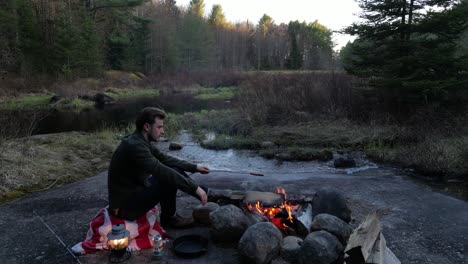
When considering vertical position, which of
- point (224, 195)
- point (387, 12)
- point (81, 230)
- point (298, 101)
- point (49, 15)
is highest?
point (49, 15)

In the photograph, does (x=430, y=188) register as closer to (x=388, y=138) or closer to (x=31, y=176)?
(x=388, y=138)

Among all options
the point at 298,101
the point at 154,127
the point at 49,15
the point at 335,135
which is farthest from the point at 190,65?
the point at 154,127

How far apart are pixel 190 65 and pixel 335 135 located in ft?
133

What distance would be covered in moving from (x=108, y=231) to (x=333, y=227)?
2.45 meters

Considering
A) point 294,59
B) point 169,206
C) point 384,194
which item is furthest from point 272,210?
point 294,59

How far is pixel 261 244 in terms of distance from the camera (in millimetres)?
3688

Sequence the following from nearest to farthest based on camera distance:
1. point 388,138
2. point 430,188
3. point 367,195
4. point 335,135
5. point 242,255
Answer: point 242,255 < point 367,195 < point 430,188 < point 388,138 < point 335,135

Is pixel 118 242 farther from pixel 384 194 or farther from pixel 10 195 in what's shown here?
pixel 384 194

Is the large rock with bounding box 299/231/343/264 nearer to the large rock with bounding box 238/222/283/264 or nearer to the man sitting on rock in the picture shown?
the large rock with bounding box 238/222/283/264

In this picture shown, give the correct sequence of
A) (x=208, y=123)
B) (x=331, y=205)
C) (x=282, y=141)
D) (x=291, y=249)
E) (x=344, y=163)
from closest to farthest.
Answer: (x=291, y=249), (x=331, y=205), (x=344, y=163), (x=282, y=141), (x=208, y=123)

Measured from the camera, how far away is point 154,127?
12.6 feet

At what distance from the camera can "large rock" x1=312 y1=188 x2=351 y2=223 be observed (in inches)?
182

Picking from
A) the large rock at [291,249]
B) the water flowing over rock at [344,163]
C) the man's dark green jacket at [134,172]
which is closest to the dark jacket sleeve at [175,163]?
A: the man's dark green jacket at [134,172]

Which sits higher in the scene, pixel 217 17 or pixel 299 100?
pixel 217 17
